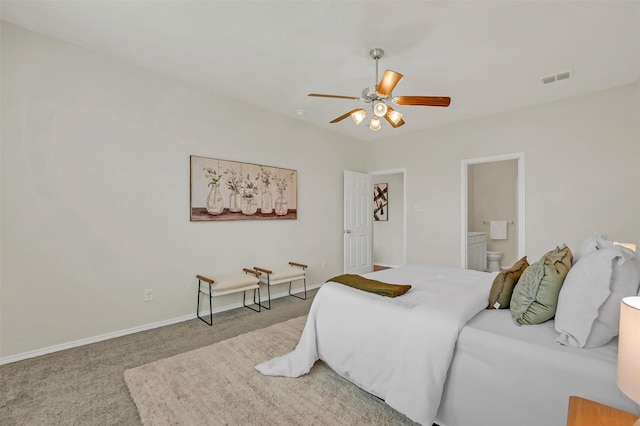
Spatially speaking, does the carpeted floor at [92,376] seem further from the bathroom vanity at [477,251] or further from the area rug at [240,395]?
the bathroom vanity at [477,251]

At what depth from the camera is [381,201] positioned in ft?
23.7

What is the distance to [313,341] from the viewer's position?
2242 mm

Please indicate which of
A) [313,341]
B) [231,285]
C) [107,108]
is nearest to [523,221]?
[313,341]

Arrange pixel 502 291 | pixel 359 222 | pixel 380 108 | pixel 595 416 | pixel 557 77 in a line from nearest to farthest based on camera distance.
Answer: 1. pixel 595 416
2. pixel 502 291
3. pixel 380 108
4. pixel 557 77
5. pixel 359 222

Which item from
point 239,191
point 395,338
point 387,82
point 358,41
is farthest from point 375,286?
point 239,191

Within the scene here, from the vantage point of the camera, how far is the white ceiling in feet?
7.26

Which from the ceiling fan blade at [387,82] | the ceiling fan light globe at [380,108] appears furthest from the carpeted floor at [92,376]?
the ceiling fan blade at [387,82]

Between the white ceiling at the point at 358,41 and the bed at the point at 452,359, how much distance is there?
209 cm

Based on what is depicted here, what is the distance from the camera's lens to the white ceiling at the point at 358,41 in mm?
2213

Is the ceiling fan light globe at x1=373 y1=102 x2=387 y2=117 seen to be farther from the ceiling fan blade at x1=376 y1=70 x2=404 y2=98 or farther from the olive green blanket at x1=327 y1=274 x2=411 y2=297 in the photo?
the olive green blanket at x1=327 y1=274 x2=411 y2=297

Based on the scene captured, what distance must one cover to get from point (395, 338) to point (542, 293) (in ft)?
2.67

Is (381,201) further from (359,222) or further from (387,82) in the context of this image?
(387,82)

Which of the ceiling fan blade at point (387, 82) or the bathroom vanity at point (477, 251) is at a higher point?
the ceiling fan blade at point (387, 82)

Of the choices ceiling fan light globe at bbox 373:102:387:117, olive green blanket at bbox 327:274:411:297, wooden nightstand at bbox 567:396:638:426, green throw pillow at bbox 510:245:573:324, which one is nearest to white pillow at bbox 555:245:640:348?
green throw pillow at bbox 510:245:573:324
